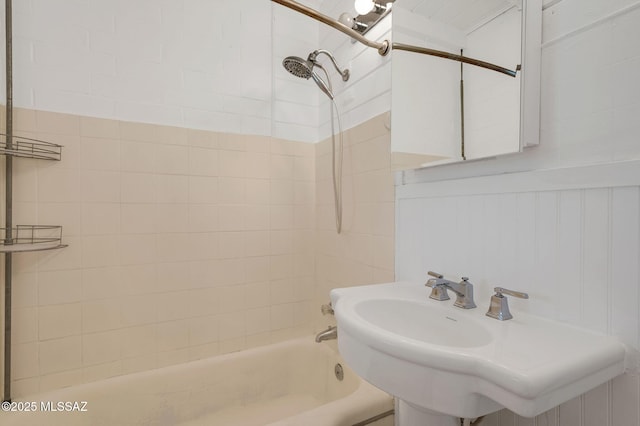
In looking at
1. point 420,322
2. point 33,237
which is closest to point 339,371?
point 420,322

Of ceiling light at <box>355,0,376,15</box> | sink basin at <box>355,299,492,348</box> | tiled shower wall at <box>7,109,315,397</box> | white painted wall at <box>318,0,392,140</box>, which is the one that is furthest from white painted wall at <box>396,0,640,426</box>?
tiled shower wall at <box>7,109,315,397</box>

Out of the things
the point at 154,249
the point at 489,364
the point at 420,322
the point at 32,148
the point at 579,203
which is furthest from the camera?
the point at 154,249

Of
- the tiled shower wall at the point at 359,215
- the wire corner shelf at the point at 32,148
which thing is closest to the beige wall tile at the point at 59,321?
the wire corner shelf at the point at 32,148

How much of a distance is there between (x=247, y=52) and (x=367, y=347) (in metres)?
1.60

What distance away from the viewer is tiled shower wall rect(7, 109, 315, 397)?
49.7 inches

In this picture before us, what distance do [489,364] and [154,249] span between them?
142 cm

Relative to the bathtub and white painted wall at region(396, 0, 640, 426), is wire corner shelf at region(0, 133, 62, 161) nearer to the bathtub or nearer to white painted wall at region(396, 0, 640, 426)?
the bathtub

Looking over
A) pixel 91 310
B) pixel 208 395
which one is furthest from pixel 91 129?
pixel 208 395

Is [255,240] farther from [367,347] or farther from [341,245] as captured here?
[367,347]

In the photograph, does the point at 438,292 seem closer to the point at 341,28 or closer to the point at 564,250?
the point at 564,250

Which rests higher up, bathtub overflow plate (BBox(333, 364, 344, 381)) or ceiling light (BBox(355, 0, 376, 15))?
ceiling light (BBox(355, 0, 376, 15))

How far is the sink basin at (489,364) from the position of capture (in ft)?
1.65

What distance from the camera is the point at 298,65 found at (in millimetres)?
1369

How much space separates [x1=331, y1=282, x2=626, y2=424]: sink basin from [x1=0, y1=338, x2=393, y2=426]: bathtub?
1.54 feet
